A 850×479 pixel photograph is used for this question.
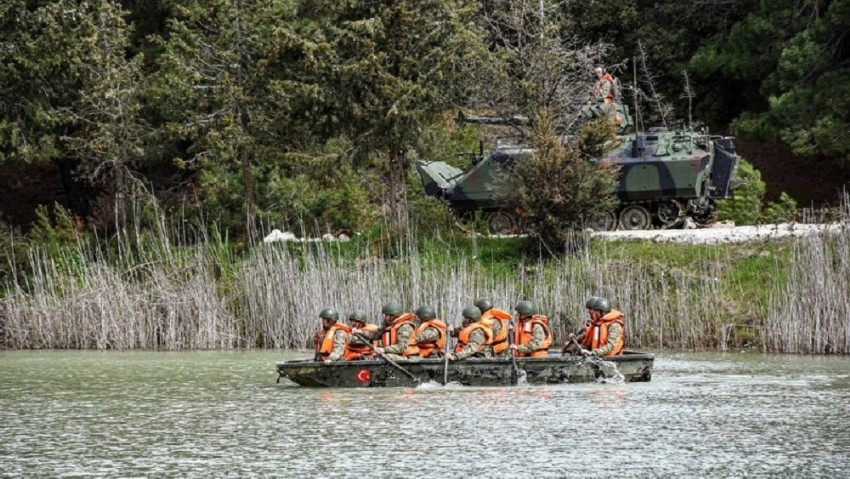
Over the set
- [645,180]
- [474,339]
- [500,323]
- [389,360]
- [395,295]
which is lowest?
[389,360]

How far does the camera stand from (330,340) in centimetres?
2309

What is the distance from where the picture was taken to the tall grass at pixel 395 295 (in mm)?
27484

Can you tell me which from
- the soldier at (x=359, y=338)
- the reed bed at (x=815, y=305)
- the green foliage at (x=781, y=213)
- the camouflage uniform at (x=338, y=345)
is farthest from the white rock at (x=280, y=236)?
the reed bed at (x=815, y=305)

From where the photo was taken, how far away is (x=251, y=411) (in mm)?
20391

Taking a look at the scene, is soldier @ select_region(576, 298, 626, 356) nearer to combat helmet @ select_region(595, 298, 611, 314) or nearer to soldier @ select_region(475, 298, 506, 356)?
combat helmet @ select_region(595, 298, 611, 314)

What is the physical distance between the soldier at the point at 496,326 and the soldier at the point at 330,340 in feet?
6.97

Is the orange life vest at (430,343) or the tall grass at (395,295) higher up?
the tall grass at (395,295)

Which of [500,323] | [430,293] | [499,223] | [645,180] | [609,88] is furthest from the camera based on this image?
[609,88]

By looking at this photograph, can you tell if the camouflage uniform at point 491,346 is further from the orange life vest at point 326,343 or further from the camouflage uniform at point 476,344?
the orange life vest at point 326,343

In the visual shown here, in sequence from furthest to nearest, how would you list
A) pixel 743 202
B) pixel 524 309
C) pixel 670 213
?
pixel 743 202 → pixel 670 213 → pixel 524 309

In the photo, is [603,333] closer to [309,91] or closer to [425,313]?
[425,313]

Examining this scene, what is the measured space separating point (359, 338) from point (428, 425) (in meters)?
4.38

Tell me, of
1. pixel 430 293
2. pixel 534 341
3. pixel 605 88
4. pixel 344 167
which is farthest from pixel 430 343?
pixel 605 88

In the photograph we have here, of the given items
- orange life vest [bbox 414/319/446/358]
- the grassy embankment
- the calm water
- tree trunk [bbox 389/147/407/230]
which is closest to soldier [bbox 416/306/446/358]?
orange life vest [bbox 414/319/446/358]
